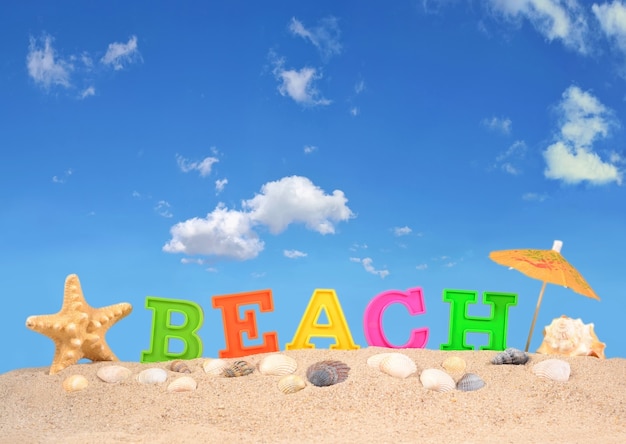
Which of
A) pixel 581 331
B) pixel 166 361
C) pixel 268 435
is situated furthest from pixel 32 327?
pixel 581 331

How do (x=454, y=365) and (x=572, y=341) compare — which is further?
(x=572, y=341)

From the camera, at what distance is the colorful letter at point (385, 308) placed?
8961mm

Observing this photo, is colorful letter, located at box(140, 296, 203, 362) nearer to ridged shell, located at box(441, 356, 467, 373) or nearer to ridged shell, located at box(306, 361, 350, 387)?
ridged shell, located at box(306, 361, 350, 387)

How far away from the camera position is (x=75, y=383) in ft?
26.4

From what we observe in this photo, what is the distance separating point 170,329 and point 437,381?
11.8 feet

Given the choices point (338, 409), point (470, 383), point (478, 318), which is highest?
point (478, 318)

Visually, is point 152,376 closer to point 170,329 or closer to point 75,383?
point 75,383

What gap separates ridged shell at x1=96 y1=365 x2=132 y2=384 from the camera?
815 centimetres

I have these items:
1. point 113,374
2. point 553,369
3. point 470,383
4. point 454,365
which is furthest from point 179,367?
point 553,369

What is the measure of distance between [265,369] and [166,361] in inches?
66.7

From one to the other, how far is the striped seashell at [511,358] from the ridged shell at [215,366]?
10.4 feet

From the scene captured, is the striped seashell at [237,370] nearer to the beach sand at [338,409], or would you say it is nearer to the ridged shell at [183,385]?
the beach sand at [338,409]

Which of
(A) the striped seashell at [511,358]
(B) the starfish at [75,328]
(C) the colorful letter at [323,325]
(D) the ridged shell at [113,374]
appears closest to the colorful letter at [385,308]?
(C) the colorful letter at [323,325]

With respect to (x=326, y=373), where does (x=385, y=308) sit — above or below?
above
